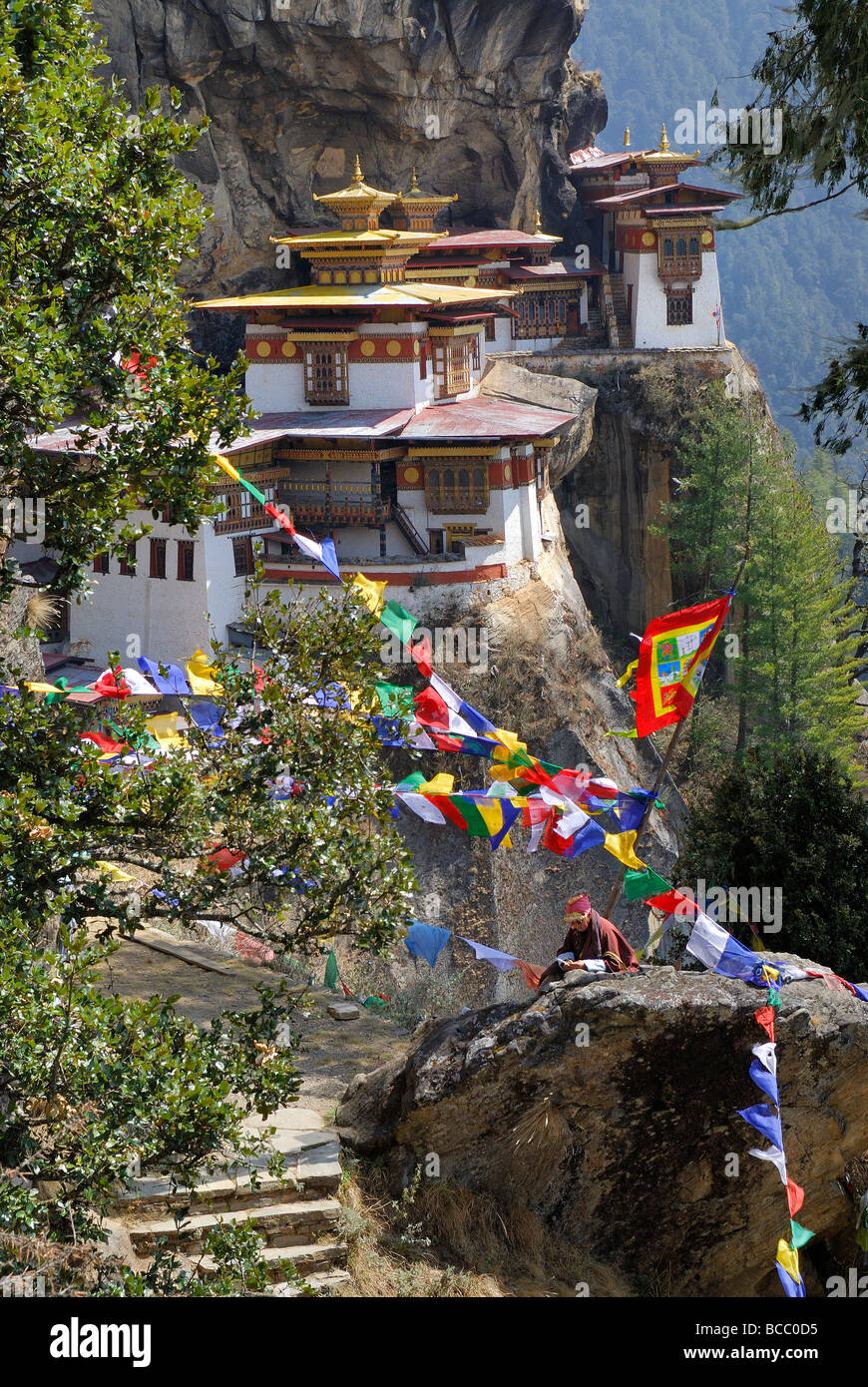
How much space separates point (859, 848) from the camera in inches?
510

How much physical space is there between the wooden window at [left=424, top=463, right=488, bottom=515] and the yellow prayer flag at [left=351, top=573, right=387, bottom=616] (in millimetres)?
24660

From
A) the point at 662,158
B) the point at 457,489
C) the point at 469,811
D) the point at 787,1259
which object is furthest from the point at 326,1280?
the point at 662,158

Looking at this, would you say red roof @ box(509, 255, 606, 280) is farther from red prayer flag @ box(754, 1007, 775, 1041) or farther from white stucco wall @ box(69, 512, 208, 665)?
red prayer flag @ box(754, 1007, 775, 1041)

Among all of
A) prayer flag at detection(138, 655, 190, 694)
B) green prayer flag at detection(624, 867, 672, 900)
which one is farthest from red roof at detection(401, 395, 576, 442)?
green prayer flag at detection(624, 867, 672, 900)

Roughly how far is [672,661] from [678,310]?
42.2m

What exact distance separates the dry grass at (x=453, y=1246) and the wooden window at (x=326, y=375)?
29.2 metres

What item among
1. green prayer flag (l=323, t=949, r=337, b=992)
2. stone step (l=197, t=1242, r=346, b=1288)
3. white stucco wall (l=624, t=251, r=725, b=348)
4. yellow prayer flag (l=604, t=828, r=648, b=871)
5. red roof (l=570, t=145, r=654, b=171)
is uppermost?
red roof (l=570, t=145, r=654, b=171)

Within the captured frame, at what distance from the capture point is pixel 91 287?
711 cm

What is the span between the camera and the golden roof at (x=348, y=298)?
115 ft

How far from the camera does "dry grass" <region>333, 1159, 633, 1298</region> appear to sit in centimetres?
834

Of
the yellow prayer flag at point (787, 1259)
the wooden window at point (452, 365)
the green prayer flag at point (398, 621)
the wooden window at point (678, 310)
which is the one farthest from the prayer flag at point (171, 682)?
the wooden window at point (678, 310)

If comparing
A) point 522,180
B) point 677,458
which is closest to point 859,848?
point 677,458

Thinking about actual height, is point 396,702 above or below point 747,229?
below

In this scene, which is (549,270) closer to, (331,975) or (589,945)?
(331,975)
